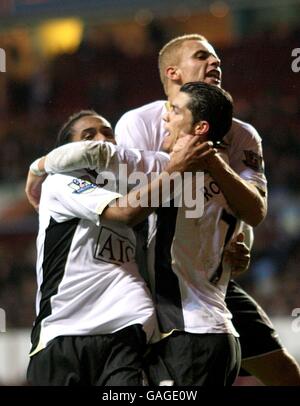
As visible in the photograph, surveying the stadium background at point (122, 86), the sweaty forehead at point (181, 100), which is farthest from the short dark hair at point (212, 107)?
the stadium background at point (122, 86)

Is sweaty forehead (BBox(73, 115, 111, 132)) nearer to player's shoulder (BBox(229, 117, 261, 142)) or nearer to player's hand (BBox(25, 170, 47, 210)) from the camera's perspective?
player's hand (BBox(25, 170, 47, 210))

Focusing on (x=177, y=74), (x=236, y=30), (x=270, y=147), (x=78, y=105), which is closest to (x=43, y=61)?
(x=78, y=105)

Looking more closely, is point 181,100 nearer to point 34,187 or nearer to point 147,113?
point 147,113

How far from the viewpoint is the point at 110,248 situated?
3232 mm

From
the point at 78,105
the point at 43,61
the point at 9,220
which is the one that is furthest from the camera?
the point at 43,61

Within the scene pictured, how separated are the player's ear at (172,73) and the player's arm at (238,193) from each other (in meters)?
A: 0.50

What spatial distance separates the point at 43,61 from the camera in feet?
38.8

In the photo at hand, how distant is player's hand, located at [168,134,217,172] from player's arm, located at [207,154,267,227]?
0.03 meters

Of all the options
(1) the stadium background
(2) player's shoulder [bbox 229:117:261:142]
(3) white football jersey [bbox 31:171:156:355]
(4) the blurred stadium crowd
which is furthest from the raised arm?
(4) the blurred stadium crowd

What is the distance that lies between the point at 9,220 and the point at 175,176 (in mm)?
7217

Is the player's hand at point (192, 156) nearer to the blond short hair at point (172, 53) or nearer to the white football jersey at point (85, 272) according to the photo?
the white football jersey at point (85, 272)

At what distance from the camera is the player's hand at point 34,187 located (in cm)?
366

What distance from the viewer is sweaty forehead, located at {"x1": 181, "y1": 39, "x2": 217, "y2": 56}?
363cm

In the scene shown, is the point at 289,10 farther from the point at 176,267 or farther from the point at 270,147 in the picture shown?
the point at 176,267
